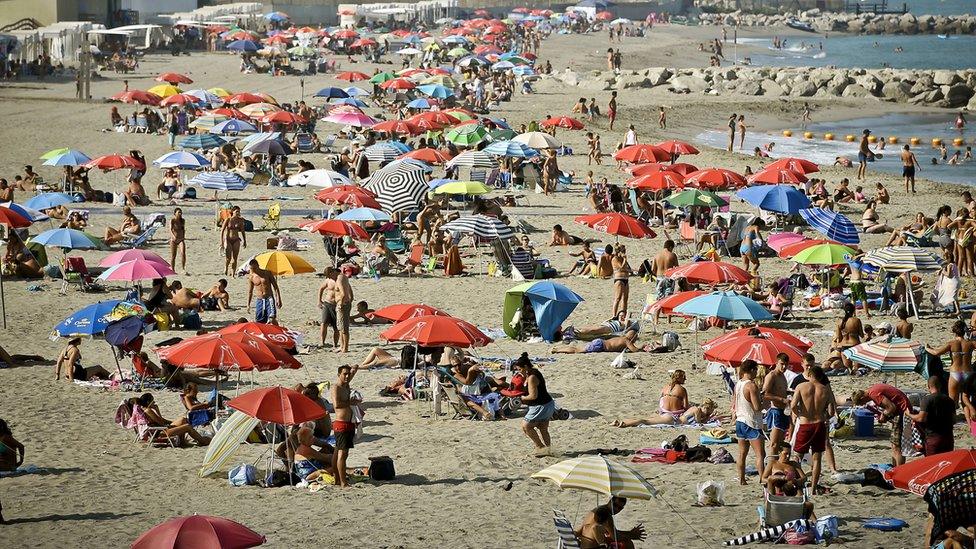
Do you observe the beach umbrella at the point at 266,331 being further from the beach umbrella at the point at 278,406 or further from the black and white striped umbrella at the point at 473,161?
the black and white striped umbrella at the point at 473,161

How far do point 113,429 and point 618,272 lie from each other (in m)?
6.94

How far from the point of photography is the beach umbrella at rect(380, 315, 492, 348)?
41.0 feet

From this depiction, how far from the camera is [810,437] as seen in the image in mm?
10055

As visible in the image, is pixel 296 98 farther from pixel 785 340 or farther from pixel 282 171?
pixel 785 340

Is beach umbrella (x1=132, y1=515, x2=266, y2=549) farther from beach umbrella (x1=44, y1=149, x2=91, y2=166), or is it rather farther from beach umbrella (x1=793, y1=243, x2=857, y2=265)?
beach umbrella (x1=44, y1=149, x2=91, y2=166)

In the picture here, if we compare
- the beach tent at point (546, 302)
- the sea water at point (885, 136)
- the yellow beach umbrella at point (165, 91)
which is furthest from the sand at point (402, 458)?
the yellow beach umbrella at point (165, 91)

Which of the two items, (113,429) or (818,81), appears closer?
(113,429)

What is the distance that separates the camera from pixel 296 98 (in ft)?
140

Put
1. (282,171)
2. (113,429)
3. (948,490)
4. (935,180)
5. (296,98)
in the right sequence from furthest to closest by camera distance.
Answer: (296,98) → (935,180) → (282,171) → (113,429) → (948,490)

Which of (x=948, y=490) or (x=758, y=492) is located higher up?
(x=948, y=490)

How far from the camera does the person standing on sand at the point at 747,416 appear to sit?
33.5ft

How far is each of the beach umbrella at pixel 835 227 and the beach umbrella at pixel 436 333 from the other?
7950mm

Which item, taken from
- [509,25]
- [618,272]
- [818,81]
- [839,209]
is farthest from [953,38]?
[618,272]

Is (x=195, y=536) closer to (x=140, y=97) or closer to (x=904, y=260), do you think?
(x=904, y=260)
